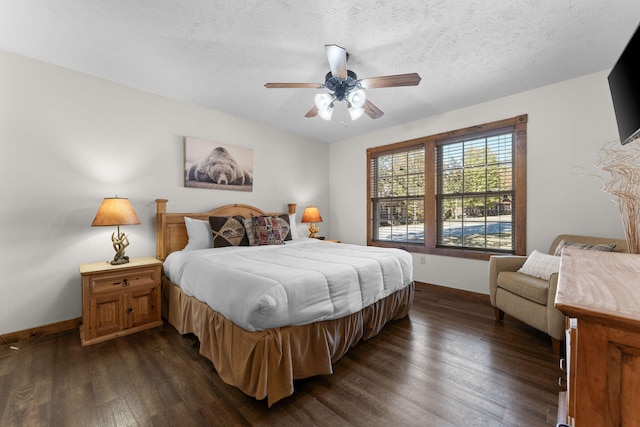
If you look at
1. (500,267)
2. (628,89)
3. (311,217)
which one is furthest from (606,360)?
(311,217)

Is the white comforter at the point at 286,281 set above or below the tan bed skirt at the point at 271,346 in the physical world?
above

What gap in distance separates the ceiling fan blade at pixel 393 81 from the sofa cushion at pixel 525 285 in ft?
6.68

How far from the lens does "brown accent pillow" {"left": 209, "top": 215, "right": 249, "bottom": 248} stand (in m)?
3.10

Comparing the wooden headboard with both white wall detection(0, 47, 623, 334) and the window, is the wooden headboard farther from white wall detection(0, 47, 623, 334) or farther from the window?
the window

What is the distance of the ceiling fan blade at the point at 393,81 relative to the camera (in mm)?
1977

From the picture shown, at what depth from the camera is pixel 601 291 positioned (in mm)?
649

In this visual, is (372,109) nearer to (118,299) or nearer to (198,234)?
(198,234)

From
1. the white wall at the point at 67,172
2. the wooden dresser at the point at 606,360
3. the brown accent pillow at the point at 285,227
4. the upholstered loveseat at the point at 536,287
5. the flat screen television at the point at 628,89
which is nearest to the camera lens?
the wooden dresser at the point at 606,360

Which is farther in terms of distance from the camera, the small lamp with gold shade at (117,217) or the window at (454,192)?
the window at (454,192)

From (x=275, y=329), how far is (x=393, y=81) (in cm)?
203

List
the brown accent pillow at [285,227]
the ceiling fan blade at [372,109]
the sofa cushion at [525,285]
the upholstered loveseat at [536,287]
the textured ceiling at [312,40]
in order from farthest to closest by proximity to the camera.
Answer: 1. the brown accent pillow at [285,227]
2. the ceiling fan blade at [372,109]
3. the sofa cushion at [525,285]
4. the upholstered loveseat at [536,287]
5. the textured ceiling at [312,40]

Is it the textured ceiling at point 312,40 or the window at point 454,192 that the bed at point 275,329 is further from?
the textured ceiling at point 312,40

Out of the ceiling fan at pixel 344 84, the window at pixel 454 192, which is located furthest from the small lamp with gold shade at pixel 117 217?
the window at pixel 454 192

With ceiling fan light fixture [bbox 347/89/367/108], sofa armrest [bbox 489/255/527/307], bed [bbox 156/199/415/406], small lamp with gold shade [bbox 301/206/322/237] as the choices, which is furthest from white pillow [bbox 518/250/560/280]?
small lamp with gold shade [bbox 301/206/322/237]
